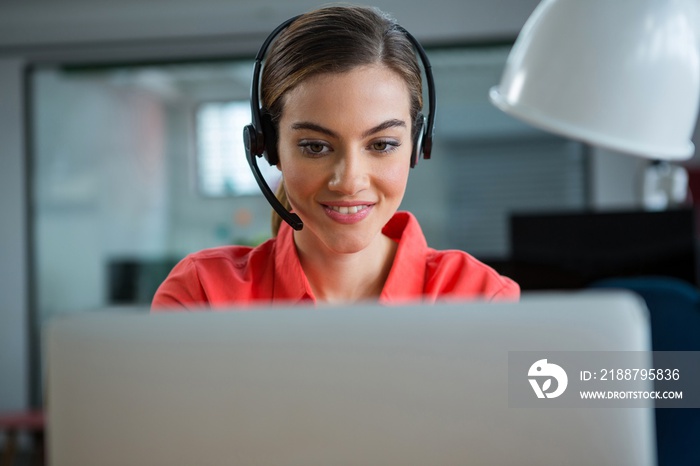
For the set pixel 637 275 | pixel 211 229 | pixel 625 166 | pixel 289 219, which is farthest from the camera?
pixel 211 229

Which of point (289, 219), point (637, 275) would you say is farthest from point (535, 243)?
point (289, 219)

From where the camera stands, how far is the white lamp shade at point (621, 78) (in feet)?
2.98

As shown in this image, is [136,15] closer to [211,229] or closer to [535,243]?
[211,229]

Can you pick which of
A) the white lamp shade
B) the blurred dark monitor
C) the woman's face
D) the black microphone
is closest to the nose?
the woman's face

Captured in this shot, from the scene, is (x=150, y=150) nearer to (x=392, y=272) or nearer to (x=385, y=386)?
(x=392, y=272)

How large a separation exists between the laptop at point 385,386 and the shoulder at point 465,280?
0.60m

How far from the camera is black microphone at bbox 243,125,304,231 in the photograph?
1.26 meters


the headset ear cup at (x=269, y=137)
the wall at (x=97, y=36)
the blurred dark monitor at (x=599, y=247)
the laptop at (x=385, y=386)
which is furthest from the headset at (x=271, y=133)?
the wall at (x=97, y=36)

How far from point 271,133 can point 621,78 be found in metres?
0.57

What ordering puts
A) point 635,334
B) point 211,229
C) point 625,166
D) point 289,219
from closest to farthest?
point 635,334, point 289,219, point 625,166, point 211,229

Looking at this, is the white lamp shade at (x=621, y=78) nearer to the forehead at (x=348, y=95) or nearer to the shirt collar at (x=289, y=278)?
the forehead at (x=348, y=95)

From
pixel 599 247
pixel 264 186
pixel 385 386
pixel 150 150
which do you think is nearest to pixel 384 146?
pixel 264 186

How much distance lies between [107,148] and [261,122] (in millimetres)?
4261

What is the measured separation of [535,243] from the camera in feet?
8.75
